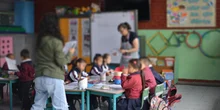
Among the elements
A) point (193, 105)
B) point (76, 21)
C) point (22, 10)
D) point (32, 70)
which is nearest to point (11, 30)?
point (22, 10)

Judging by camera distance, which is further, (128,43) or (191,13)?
(191,13)

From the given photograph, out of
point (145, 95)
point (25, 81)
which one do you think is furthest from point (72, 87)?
point (25, 81)

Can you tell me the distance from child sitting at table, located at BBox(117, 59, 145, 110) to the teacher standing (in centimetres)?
174

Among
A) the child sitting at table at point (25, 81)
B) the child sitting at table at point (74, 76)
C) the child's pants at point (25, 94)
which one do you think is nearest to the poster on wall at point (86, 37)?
the child sitting at table at point (25, 81)

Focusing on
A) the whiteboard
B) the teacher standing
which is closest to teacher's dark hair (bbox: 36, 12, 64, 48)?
the teacher standing

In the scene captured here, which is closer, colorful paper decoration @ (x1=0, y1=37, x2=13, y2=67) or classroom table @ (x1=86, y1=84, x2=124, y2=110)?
classroom table @ (x1=86, y1=84, x2=124, y2=110)

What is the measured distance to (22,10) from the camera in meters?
9.73

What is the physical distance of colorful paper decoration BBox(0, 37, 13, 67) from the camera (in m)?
8.98

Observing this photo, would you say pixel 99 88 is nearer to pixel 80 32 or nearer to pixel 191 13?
pixel 191 13

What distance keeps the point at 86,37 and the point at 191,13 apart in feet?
9.44

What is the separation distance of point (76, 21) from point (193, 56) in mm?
3290

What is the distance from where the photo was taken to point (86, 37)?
357 inches

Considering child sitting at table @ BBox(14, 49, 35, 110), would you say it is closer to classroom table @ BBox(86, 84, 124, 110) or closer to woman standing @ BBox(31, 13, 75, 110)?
classroom table @ BBox(86, 84, 124, 110)

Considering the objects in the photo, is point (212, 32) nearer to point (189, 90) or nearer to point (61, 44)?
point (189, 90)
